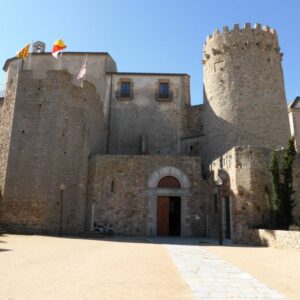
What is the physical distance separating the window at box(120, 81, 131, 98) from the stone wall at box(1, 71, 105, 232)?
623 centimetres

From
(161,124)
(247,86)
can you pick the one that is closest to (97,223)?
(161,124)

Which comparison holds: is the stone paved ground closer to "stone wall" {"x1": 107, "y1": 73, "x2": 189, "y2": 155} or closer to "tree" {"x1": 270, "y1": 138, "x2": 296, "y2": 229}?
"tree" {"x1": 270, "y1": 138, "x2": 296, "y2": 229}

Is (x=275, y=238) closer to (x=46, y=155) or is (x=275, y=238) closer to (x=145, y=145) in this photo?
(x=46, y=155)

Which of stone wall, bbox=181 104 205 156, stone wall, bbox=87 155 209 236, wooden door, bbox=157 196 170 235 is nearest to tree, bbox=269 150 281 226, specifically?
stone wall, bbox=87 155 209 236

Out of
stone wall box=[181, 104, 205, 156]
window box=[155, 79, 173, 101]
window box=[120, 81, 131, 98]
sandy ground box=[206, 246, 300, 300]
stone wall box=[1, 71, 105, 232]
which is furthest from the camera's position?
window box=[120, 81, 131, 98]

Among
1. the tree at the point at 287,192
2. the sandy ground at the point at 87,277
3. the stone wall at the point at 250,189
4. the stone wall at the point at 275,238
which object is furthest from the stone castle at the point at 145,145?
the sandy ground at the point at 87,277

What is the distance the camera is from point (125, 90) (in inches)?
1045

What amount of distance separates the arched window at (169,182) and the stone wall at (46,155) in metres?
4.59

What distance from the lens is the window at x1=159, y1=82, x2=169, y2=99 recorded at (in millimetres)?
26406

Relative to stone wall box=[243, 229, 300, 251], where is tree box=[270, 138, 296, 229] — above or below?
above

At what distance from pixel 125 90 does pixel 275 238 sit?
1730cm

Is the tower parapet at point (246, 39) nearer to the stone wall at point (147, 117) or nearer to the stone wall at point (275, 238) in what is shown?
the stone wall at point (147, 117)

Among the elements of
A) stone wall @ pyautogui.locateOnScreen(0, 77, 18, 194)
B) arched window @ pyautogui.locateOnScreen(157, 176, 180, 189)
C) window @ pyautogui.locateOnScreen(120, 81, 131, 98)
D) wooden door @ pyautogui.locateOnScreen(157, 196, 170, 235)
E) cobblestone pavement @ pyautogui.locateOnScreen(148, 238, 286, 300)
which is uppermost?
window @ pyautogui.locateOnScreen(120, 81, 131, 98)

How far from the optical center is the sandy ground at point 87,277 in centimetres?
520
